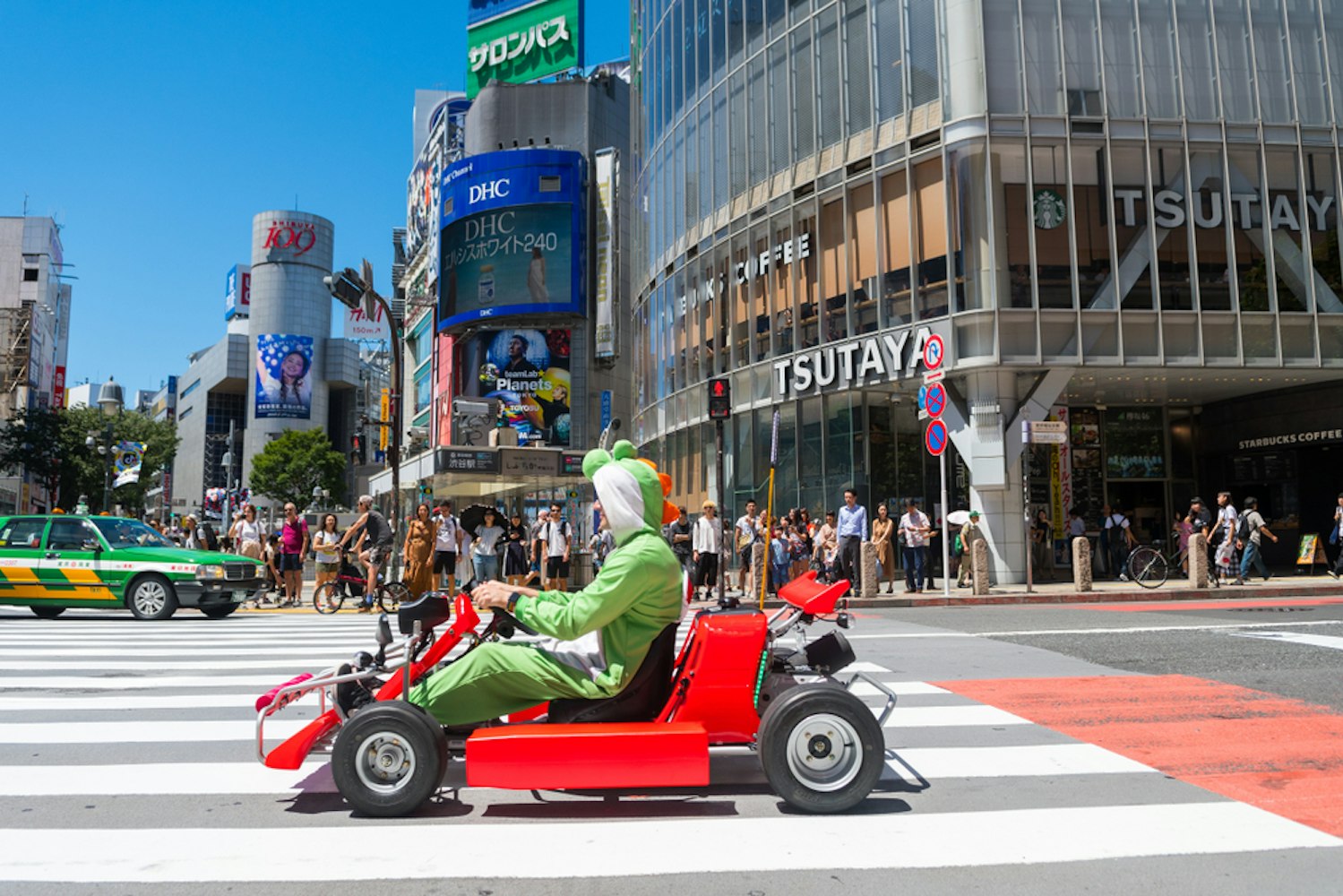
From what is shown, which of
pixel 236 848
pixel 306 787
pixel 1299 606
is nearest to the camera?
pixel 236 848

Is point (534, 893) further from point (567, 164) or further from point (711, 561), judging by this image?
point (567, 164)

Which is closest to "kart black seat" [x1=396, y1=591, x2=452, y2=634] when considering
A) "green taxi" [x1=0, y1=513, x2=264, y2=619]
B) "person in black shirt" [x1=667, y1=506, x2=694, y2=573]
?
"green taxi" [x1=0, y1=513, x2=264, y2=619]

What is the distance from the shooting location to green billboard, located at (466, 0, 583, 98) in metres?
69.6

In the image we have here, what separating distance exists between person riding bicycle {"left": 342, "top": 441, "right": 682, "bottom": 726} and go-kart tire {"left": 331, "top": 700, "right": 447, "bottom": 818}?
0.18 metres

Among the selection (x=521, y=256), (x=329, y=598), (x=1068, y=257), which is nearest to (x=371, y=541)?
(x=329, y=598)

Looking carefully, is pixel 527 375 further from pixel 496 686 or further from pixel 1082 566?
pixel 496 686

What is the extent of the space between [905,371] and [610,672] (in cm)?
1843

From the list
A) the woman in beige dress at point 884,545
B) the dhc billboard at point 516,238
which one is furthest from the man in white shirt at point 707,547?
the dhc billboard at point 516,238

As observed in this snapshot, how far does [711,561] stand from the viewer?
715 inches

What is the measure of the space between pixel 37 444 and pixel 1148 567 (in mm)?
52744

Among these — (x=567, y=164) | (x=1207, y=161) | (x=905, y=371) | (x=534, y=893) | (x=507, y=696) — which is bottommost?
(x=534, y=893)

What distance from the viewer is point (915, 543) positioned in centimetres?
1872

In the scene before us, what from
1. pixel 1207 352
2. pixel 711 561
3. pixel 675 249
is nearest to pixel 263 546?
pixel 711 561

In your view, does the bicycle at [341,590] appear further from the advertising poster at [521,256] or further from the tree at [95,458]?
the advertising poster at [521,256]
